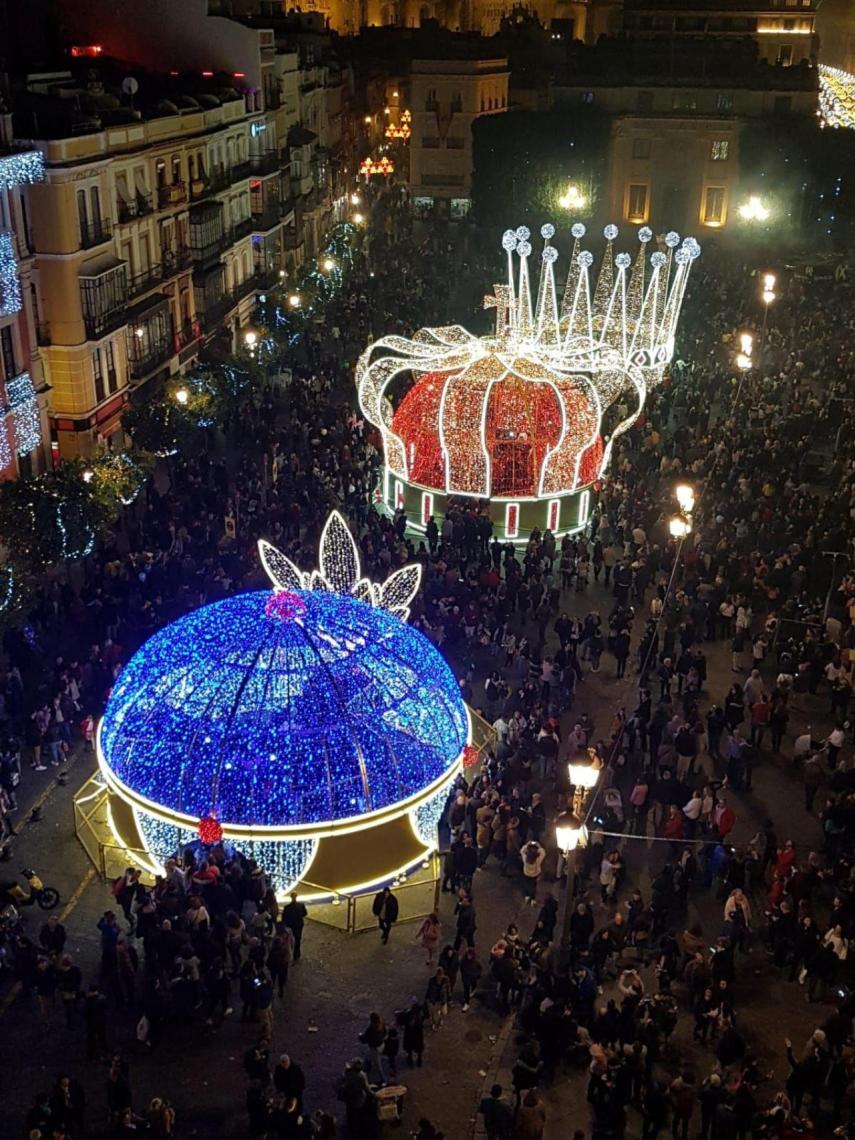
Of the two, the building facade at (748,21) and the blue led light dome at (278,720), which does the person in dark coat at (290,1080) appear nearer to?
the blue led light dome at (278,720)

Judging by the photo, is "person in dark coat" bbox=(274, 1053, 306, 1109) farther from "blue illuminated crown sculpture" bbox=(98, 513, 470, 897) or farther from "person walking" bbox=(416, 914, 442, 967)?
"blue illuminated crown sculpture" bbox=(98, 513, 470, 897)

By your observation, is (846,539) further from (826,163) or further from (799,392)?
(826,163)

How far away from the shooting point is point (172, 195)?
40156mm

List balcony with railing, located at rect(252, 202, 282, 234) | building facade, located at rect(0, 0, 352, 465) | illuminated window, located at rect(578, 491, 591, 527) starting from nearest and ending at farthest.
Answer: illuminated window, located at rect(578, 491, 591, 527) < building facade, located at rect(0, 0, 352, 465) < balcony with railing, located at rect(252, 202, 282, 234)

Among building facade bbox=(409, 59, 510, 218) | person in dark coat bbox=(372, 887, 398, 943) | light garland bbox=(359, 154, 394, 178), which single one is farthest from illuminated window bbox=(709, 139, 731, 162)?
person in dark coat bbox=(372, 887, 398, 943)

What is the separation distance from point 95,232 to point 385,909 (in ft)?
77.5

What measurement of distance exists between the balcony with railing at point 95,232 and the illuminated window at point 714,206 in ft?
138

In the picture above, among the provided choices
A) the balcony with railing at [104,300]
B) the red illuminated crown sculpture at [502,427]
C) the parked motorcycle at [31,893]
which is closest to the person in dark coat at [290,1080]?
the parked motorcycle at [31,893]

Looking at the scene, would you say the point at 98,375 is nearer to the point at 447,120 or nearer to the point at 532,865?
the point at 532,865

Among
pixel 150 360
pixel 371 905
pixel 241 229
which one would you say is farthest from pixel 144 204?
pixel 371 905

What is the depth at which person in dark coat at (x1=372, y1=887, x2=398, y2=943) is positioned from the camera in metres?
17.0

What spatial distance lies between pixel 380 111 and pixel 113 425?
5547 centimetres

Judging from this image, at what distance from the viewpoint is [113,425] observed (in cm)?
3594

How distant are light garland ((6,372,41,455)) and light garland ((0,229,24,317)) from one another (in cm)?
169
